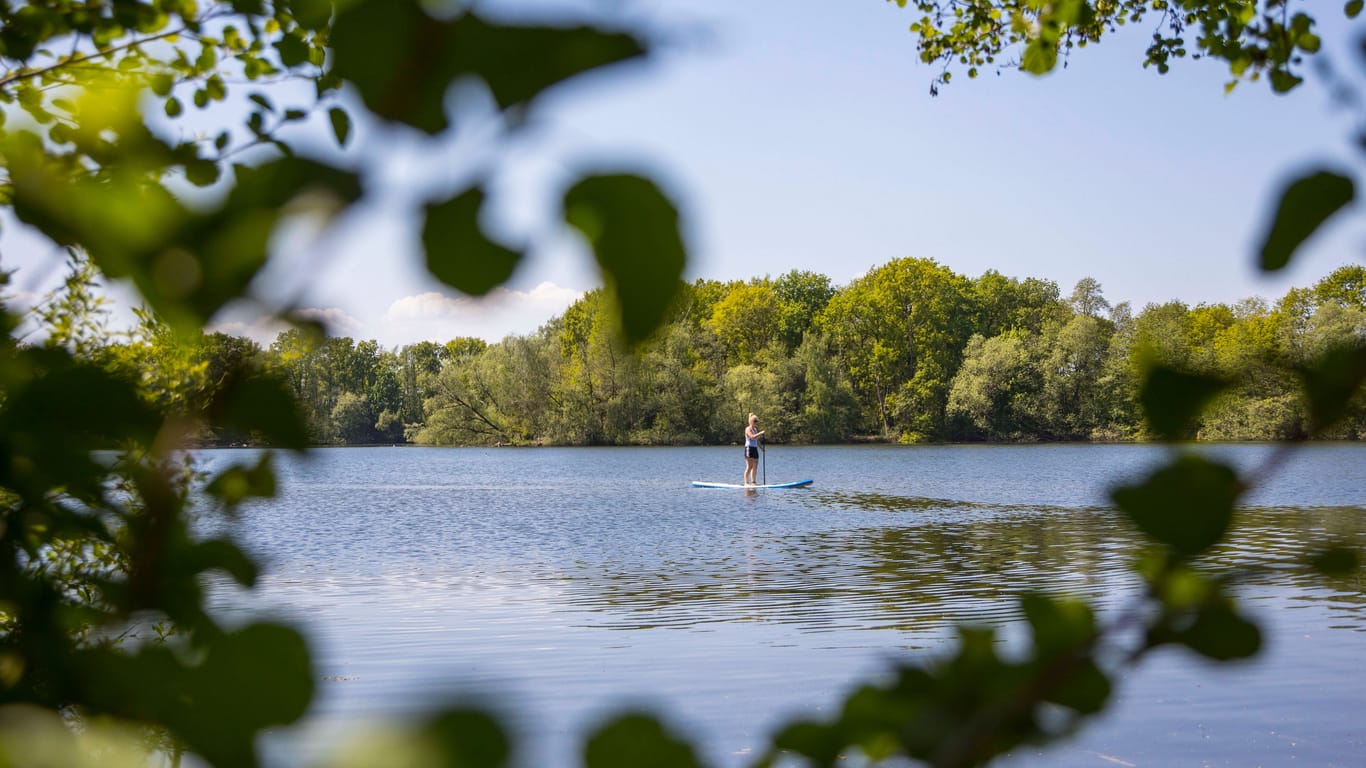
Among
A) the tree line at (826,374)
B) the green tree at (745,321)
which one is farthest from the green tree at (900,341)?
the green tree at (745,321)

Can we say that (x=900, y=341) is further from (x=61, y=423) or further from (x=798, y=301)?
(x=61, y=423)

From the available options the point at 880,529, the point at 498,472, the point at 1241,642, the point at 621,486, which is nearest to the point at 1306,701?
the point at 1241,642

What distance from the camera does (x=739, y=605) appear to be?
12906 millimetres

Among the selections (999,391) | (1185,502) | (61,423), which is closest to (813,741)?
(1185,502)

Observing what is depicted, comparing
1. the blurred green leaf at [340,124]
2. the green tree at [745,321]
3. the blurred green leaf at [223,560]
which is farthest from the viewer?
the green tree at [745,321]

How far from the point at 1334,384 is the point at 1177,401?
91 mm

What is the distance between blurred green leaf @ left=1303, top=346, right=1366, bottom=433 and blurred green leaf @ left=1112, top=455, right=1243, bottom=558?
106 mm

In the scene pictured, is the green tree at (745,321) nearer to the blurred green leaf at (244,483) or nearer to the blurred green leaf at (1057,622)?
the blurred green leaf at (244,483)

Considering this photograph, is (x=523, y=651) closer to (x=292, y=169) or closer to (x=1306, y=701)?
(x=1306, y=701)

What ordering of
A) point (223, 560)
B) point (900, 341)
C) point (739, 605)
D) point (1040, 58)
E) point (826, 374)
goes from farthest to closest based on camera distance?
point (900, 341), point (826, 374), point (739, 605), point (1040, 58), point (223, 560)

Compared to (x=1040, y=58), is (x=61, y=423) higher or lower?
lower

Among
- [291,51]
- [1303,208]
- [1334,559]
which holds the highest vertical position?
[291,51]

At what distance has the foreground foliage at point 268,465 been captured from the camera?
41 centimetres

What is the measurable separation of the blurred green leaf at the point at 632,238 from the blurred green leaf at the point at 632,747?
0.16 m
